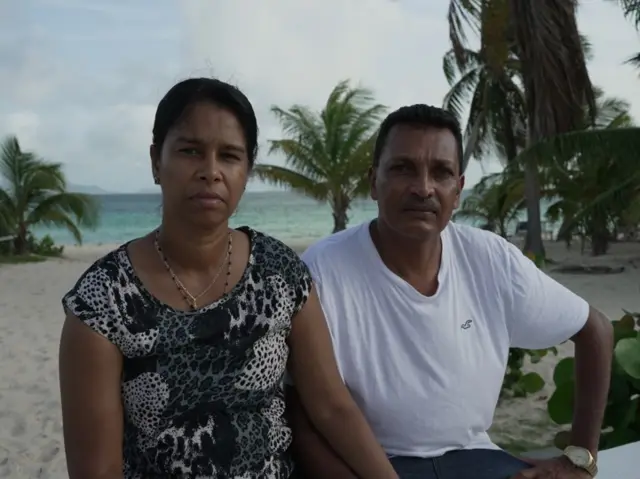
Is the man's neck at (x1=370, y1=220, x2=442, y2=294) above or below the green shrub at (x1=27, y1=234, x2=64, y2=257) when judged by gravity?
above

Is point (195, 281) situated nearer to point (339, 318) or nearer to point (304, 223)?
point (339, 318)

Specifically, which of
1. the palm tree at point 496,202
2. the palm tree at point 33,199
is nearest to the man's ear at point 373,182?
the palm tree at point 496,202

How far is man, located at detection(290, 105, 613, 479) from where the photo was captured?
5.94ft

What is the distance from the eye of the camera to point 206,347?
1.55 m

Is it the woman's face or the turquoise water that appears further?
the turquoise water

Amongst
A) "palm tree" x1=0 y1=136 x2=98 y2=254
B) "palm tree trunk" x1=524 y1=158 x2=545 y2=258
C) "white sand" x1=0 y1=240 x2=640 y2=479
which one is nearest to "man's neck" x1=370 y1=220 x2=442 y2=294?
"white sand" x1=0 y1=240 x2=640 y2=479

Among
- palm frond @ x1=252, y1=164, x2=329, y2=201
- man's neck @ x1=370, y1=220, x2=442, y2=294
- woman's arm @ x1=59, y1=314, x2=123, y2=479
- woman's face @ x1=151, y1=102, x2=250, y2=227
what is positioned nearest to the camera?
woman's arm @ x1=59, y1=314, x2=123, y2=479

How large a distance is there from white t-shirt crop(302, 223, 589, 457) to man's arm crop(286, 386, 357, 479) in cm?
14

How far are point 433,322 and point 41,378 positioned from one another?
503cm

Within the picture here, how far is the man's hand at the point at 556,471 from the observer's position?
189 cm

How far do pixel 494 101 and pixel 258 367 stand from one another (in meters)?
16.7

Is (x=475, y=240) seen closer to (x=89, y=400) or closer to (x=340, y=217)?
(x=89, y=400)

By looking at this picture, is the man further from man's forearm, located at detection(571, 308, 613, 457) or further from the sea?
the sea

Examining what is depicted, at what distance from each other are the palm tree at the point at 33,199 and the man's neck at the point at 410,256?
16.9 m
